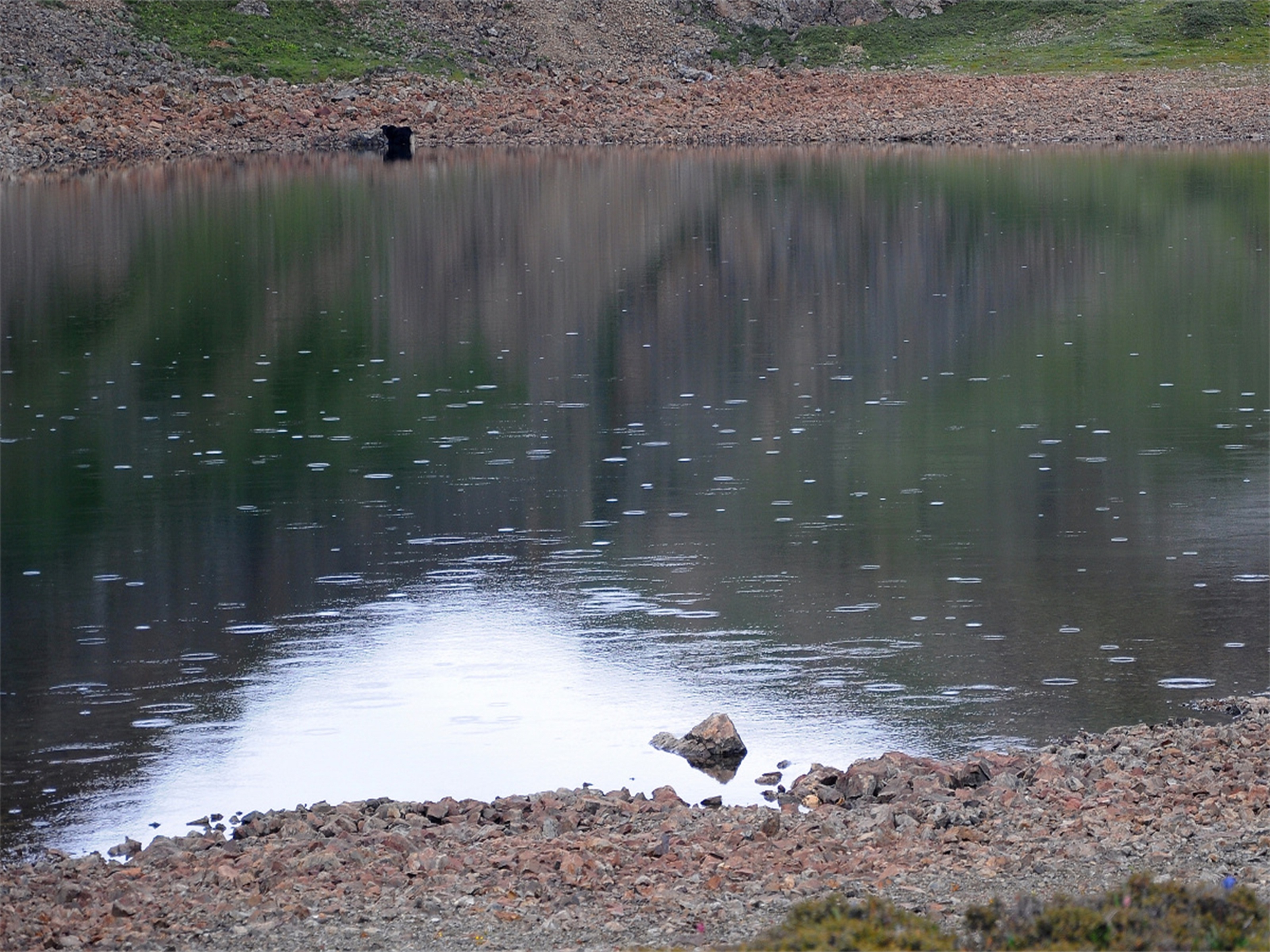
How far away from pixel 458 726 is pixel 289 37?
6563 cm

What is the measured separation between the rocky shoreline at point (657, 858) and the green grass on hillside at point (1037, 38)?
226 ft

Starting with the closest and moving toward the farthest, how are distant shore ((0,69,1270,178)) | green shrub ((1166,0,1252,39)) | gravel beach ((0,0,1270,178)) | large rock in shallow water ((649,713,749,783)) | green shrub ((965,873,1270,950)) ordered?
green shrub ((965,873,1270,950)) < large rock in shallow water ((649,713,749,783)) < distant shore ((0,69,1270,178)) < gravel beach ((0,0,1270,178)) < green shrub ((1166,0,1252,39))

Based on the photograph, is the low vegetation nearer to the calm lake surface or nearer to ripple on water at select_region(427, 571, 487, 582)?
the calm lake surface

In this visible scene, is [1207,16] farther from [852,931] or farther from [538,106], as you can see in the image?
[852,931]

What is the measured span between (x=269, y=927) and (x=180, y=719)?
432 cm

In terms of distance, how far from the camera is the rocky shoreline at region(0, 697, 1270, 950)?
26.8 feet

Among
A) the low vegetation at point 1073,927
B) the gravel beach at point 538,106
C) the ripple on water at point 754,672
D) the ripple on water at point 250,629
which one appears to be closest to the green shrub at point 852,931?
the low vegetation at point 1073,927

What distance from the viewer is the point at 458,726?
12.2 m

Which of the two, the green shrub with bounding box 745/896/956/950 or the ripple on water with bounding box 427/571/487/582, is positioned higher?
the green shrub with bounding box 745/896/956/950

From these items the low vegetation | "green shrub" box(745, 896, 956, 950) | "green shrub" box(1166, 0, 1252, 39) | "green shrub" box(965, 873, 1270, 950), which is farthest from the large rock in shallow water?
"green shrub" box(1166, 0, 1252, 39)

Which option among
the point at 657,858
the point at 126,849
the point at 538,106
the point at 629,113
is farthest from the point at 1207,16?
the point at 126,849

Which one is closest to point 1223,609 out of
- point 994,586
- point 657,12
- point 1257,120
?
point 994,586

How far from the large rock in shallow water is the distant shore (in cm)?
4921

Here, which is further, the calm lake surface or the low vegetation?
the calm lake surface
